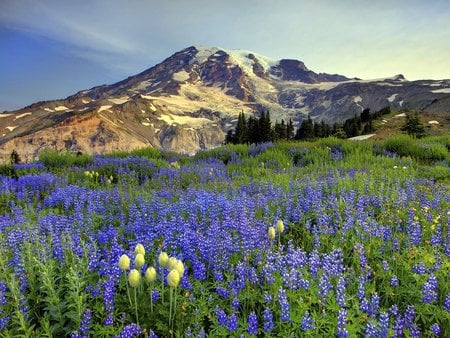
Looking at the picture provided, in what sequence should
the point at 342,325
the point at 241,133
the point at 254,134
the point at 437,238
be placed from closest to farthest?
the point at 342,325 < the point at 437,238 < the point at 254,134 < the point at 241,133

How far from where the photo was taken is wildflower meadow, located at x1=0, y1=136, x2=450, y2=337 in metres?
2.59

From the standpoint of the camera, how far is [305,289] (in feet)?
9.65

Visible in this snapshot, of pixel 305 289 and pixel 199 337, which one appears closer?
pixel 199 337

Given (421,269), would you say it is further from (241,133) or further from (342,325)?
(241,133)

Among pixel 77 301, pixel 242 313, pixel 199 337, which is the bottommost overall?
pixel 242 313

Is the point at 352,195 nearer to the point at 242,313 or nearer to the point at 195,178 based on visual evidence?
the point at 242,313

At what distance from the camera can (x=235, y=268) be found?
3.51 meters

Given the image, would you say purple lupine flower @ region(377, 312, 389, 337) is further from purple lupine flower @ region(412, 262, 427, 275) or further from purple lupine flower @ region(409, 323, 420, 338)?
purple lupine flower @ region(412, 262, 427, 275)

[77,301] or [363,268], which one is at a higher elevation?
[77,301]

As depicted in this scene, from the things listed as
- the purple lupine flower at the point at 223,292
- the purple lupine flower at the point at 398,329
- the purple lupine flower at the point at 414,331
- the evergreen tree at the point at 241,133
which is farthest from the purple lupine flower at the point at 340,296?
the evergreen tree at the point at 241,133

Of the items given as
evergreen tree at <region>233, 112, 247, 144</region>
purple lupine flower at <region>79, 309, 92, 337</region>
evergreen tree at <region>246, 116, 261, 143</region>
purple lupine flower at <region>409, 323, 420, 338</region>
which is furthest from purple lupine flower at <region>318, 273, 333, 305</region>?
evergreen tree at <region>233, 112, 247, 144</region>

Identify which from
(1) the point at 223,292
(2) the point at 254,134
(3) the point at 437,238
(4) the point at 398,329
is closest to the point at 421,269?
(4) the point at 398,329

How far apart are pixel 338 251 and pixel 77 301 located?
2.31 m

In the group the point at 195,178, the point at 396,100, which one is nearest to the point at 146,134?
the point at 396,100
